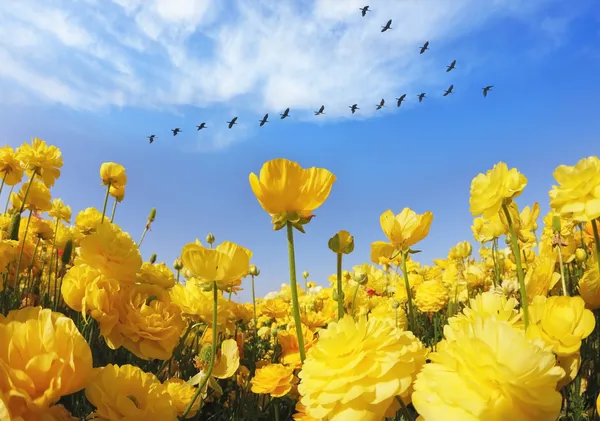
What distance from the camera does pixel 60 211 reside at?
3975mm

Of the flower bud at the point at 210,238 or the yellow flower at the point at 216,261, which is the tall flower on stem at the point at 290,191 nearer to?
the yellow flower at the point at 216,261

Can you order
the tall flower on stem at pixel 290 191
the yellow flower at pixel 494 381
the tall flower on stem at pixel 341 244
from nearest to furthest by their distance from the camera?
the yellow flower at pixel 494 381
the tall flower on stem at pixel 290 191
the tall flower on stem at pixel 341 244

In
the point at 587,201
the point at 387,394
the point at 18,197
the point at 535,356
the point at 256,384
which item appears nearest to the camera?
the point at 535,356

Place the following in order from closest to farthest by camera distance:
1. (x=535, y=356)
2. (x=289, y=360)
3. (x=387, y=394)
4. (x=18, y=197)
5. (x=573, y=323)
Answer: (x=535, y=356) < (x=387, y=394) < (x=573, y=323) < (x=289, y=360) < (x=18, y=197)

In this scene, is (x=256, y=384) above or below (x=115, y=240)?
below

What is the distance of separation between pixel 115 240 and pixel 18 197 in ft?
8.92

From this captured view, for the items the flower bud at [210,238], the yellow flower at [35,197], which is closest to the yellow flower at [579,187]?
the flower bud at [210,238]

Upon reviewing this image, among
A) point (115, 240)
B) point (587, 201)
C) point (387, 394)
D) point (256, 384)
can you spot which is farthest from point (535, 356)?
point (256, 384)

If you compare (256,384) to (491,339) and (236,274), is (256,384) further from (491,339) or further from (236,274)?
(491,339)

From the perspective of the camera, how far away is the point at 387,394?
834mm

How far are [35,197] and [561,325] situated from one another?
3.52m

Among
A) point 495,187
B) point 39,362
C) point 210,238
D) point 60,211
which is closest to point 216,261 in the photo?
point 39,362

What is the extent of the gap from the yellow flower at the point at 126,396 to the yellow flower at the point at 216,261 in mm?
301

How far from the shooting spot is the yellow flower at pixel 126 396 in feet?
3.23
